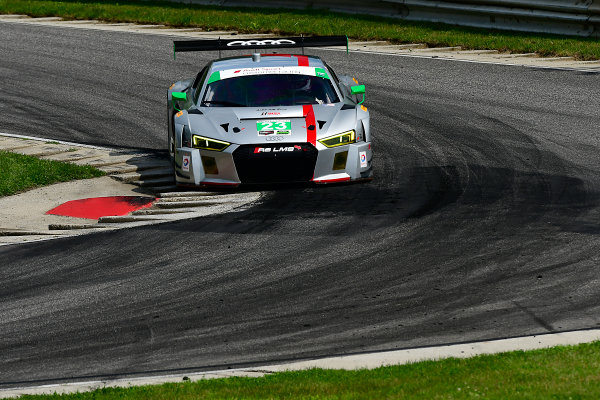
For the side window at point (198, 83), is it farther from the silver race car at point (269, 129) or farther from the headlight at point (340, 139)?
the headlight at point (340, 139)

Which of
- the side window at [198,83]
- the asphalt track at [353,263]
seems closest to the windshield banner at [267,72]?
the side window at [198,83]

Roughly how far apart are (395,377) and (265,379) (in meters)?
0.81

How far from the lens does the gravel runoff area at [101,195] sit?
11.3 metres

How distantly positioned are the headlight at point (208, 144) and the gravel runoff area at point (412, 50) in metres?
8.38

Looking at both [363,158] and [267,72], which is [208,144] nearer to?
[267,72]

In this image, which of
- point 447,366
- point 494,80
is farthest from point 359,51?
point 447,366

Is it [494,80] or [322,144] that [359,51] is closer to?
[494,80]

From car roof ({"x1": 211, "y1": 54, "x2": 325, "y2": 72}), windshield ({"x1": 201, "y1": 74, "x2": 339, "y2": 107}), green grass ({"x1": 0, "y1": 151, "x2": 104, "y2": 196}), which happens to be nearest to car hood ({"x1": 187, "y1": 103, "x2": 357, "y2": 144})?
windshield ({"x1": 201, "y1": 74, "x2": 339, "y2": 107})

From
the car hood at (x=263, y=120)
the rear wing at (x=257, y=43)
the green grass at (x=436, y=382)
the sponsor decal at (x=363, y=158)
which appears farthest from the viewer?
the rear wing at (x=257, y=43)

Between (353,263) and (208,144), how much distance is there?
3.29 meters

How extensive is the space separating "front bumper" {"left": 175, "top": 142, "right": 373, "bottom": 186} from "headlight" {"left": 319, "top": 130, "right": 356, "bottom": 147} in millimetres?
50

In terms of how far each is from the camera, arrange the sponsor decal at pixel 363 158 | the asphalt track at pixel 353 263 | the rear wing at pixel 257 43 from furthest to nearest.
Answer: the rear wing at pixel 257 43 < the sponsor decal at pixel 363 158 < the asphalt track at pixel 353 263

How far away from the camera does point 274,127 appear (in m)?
11.9

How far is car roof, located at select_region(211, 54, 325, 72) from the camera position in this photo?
1328 cm
